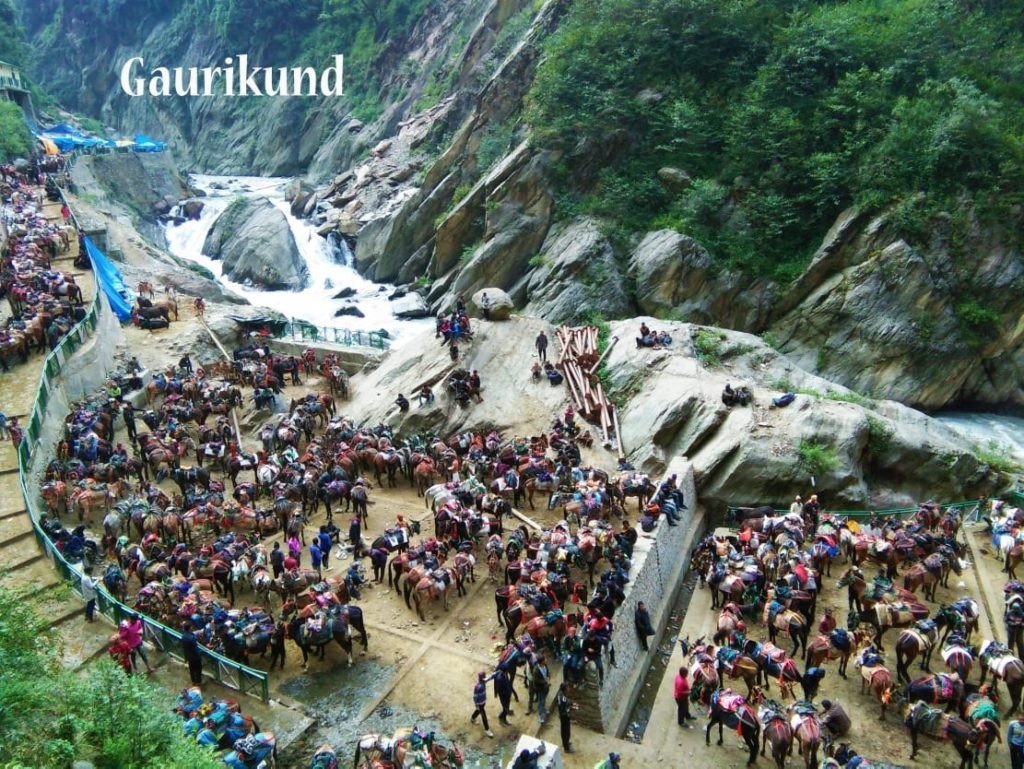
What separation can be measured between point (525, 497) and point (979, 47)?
3155cm

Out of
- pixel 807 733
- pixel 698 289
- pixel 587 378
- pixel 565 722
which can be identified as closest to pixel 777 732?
pixel 807 733

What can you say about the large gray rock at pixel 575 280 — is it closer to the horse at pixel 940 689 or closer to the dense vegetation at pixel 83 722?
the horse at pixel 940 689

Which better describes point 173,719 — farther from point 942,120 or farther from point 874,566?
point 942,120

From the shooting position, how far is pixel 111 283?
36281mm

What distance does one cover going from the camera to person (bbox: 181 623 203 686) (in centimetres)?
1393

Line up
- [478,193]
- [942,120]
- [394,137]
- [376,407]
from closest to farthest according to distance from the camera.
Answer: [376,407], [942,120], [478,193], [394,137]

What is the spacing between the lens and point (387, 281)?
5081cm

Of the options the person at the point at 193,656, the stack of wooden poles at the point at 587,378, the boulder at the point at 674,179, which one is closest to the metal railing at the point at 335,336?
the stack of wooden poles at the point at 587,378

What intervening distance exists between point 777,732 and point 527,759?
13.7 feet

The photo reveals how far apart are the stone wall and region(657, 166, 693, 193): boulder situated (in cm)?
2323

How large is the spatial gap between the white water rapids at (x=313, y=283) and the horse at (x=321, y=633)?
2780 centimetres

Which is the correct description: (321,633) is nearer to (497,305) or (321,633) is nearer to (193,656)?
(193,656)

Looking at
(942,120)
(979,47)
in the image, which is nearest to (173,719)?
(942,120)

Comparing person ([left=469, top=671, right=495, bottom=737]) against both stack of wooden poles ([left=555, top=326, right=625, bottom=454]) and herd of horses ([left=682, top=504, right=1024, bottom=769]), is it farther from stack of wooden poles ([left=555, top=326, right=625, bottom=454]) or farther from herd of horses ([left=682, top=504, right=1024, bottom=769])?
stack of wooden poles ([left=555, top=326, right=625, bottom=454])
